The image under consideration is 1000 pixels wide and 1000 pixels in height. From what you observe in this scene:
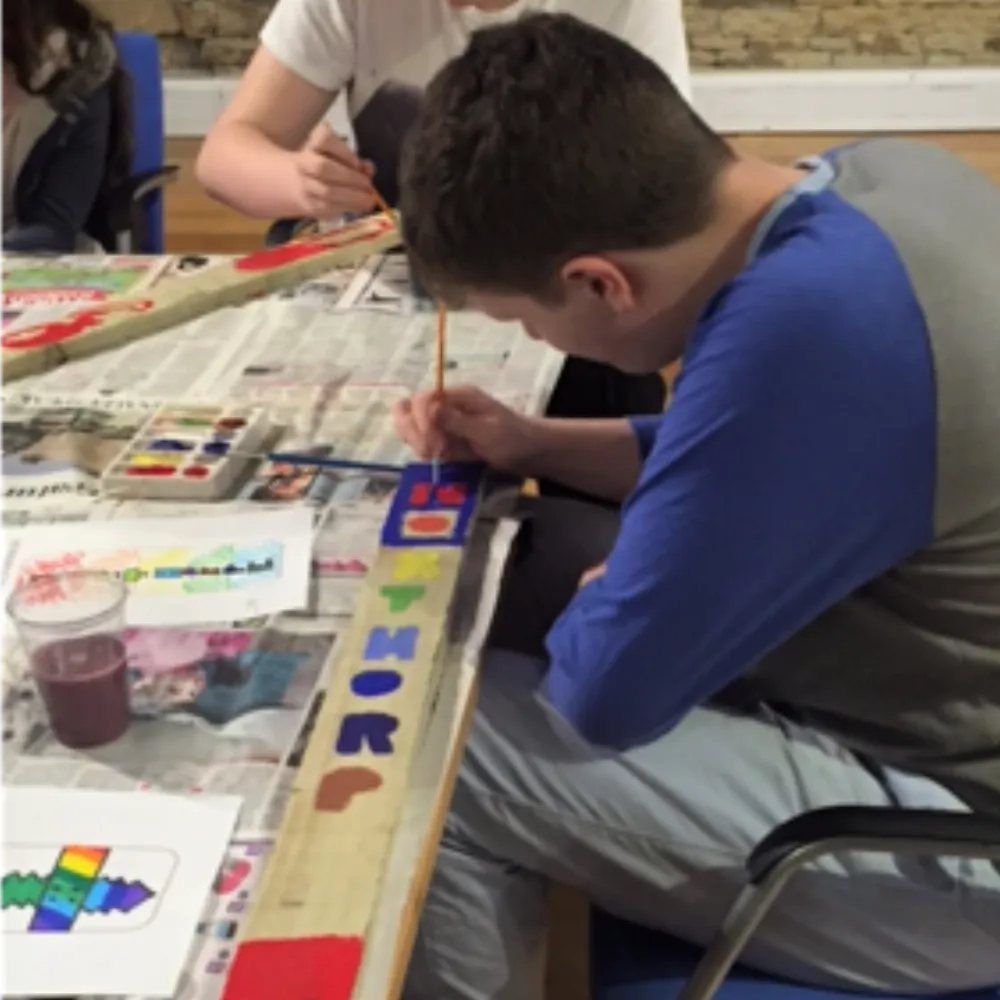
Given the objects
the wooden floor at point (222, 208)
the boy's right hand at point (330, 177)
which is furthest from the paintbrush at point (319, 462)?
the wooden floor at point (222, 208)

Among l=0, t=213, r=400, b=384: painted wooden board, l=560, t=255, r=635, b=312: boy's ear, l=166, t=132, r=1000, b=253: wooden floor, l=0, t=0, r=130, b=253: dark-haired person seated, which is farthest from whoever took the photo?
l=166, t=132, r=1000, b=253: wooden floor

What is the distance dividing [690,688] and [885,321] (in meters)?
0.26

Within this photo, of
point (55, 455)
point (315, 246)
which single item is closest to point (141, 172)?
point (315, 246)

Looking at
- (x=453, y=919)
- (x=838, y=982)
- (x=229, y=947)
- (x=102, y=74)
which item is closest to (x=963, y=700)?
(x=838, y=982)

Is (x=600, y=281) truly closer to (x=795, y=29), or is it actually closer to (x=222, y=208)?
(x=222, y=208)

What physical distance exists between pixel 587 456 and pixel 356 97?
0.76 meters

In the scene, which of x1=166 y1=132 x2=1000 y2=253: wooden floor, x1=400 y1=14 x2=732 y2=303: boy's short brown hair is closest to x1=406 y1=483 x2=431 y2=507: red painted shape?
x1=400 y1=14 x2=732 y2=303: boy's short brown hair

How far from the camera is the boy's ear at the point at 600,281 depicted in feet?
2.96

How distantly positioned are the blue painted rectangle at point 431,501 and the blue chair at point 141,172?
1.16 meters

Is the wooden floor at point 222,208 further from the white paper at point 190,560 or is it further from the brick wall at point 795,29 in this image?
the white paper at point 190,560

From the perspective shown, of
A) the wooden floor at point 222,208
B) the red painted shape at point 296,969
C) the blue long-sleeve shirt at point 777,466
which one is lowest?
the wooden floor at point 222,208

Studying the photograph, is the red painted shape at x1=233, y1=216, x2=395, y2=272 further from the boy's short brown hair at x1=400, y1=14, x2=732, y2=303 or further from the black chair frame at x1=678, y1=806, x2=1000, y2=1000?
the black chair frame at x1=678, y1=806, x2=1000, y2=1000

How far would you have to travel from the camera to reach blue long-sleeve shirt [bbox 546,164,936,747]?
823 mm

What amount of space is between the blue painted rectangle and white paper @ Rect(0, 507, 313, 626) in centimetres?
7
